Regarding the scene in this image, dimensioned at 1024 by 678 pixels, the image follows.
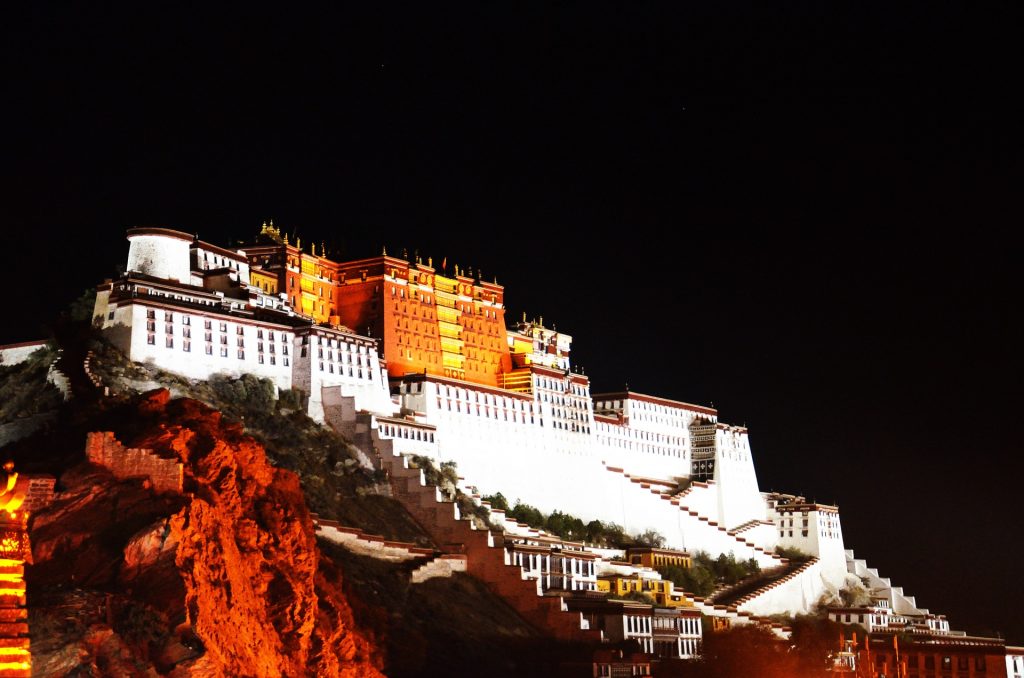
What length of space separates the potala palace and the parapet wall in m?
20.2

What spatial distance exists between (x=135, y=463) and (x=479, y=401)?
3504cm

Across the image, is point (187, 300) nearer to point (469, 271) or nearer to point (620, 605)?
point (620, 605)

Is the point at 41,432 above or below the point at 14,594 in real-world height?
above

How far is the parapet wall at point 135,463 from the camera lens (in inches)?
1578

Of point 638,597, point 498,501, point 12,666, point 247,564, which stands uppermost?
point 498,501

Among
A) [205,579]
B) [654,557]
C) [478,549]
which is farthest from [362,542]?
[654,557]

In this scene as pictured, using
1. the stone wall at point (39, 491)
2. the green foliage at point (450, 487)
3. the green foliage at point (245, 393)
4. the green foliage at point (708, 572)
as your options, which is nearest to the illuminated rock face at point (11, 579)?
the stone wall at point (39, 491)

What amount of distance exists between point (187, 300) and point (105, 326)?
3.76 metres

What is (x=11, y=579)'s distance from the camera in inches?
828

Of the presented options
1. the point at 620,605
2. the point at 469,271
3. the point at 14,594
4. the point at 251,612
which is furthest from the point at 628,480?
the point at 14,594

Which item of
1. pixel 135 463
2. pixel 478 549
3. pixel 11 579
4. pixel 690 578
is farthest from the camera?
pixel 690 578

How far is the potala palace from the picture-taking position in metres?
64.4

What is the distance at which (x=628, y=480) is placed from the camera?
81.3 meters

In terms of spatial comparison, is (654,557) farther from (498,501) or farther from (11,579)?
(11,579)
